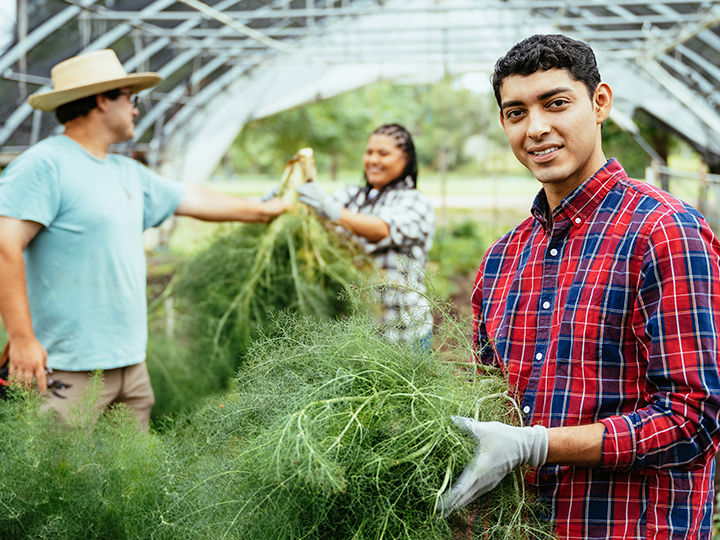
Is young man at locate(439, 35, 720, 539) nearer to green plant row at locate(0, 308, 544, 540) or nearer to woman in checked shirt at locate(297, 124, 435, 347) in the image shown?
green plant row at locate(0, 308, 544, 540)

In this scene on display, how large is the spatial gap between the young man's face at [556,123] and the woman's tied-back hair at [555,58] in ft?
0.04

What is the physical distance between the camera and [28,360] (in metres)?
2.11

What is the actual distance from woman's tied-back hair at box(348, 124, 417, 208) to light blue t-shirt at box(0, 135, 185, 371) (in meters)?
1.12

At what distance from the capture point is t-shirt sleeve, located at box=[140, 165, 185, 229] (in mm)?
2627

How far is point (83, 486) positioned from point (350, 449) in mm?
877

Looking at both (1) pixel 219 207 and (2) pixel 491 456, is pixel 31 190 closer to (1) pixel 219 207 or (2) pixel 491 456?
(1) pixel 219 207

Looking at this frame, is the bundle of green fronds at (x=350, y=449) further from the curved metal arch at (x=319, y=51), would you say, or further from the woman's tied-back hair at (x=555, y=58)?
the curved metal arch at (x=319, y=51)

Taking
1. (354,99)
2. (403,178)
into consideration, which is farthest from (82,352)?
(354,99)

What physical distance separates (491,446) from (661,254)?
1.39 ft

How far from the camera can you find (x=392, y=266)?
289cm

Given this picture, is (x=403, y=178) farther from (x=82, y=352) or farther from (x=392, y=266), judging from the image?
(x=82, y=352)

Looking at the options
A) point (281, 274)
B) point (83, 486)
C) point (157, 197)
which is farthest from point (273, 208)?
point (83, 486)

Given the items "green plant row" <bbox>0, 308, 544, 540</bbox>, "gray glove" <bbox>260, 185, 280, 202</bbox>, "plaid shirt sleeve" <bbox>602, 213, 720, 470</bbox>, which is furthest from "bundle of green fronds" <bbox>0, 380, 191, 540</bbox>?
"gray glove" <bbox>260, 185, 280, 202</bbox>

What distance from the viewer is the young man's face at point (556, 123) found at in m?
1.16
